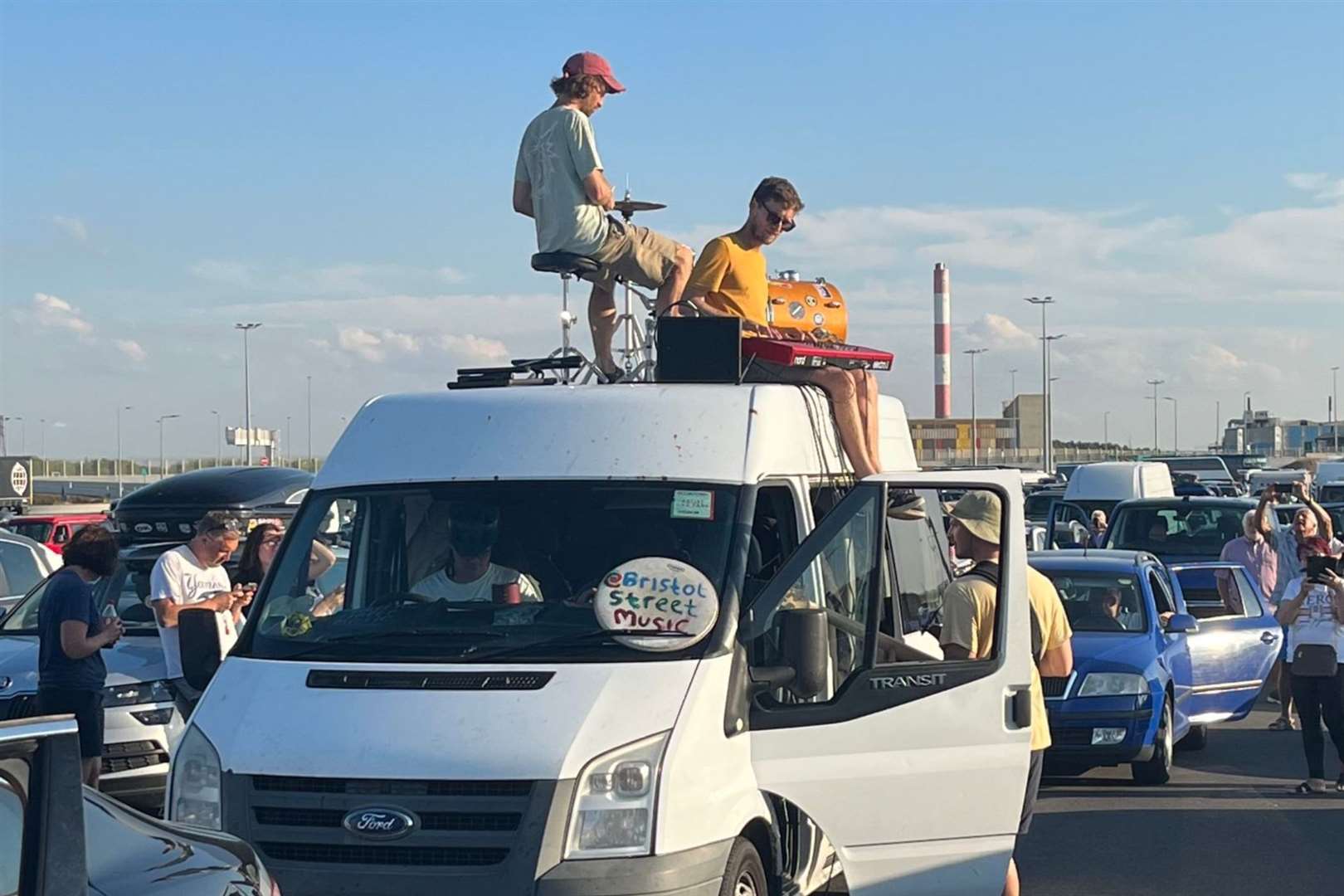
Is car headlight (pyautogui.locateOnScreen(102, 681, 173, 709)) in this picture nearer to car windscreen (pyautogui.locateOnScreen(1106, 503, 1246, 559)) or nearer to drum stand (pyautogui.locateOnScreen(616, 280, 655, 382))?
drum stand (pyautogui.locateOnScreen(616, 280, 655, 382))

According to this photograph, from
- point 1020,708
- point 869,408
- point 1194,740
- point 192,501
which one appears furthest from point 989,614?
point 192,501

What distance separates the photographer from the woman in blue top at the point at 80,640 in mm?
8602

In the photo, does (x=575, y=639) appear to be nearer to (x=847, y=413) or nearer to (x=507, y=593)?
(x=507, y=593)

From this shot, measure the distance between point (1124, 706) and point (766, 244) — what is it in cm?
480

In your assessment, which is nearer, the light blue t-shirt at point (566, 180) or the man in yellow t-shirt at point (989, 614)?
the man in yellow t-shirt at point (989, 614)

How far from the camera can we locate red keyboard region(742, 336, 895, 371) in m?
7.35

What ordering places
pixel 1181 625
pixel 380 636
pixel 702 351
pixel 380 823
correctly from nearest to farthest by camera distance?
pixel 380 823, pixel 380 636, pixel 702 351, pixel 1181 625

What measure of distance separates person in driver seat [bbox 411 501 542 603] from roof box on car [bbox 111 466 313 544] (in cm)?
781

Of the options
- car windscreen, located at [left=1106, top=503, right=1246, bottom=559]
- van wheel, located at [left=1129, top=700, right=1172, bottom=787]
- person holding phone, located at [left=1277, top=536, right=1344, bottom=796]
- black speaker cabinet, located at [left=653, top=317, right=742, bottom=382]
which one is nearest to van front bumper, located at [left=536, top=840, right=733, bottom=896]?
black speaker cabinet, located at [left=653, top=317, right=742, bottom=382]

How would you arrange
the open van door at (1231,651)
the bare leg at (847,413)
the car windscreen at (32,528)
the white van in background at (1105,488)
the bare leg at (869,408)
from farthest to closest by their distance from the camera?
the white van in background at (1105,488) → the car windscreen at (32,528) → the open van door at (1231,651) → the bare leg at (869,408) → the bare leg at (847,413)

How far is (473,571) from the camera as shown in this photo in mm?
6277

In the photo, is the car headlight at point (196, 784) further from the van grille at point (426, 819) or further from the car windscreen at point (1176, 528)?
the car windscreen at point (1176, 528)

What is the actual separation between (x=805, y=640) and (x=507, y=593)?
109 centimetres

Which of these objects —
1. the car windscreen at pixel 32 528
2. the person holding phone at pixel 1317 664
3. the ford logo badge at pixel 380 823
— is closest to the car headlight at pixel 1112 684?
the person holding phone at pixel 1317 664
